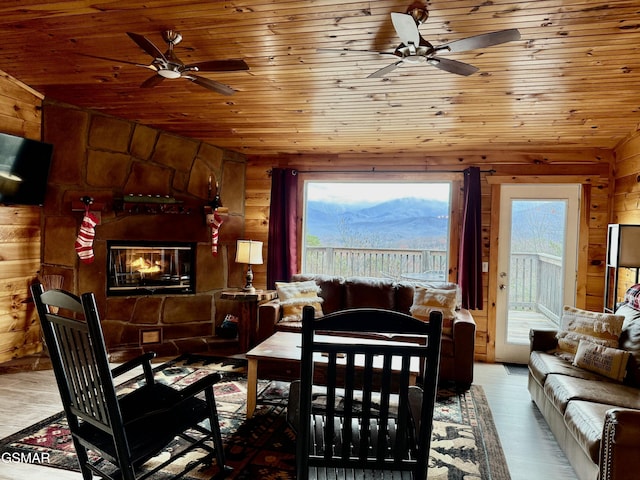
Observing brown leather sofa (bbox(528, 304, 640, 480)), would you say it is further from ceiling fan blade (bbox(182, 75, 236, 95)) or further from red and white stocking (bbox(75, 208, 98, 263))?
red and white stocking (bbox(75, 208, 98, 263))

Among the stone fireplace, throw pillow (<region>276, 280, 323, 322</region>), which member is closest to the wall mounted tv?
the stone fireplace

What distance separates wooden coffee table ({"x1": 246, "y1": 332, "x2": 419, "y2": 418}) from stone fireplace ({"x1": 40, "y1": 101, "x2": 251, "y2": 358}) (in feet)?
→ 5.33

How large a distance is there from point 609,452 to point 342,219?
5.30 meters

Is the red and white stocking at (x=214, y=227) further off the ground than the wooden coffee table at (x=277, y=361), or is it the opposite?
the red and white stocking at (x=214, y=227)

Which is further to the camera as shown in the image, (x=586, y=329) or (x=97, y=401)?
(x=586, y=329)

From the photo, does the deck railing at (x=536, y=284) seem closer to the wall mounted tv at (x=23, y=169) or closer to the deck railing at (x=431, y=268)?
the deck railing at (x=431, y=268)

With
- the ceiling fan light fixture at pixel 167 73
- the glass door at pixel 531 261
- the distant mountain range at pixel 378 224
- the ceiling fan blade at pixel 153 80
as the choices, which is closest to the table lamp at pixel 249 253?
the distant mountain range at pixel 378 224

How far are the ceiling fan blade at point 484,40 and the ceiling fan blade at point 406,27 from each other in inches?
5.8

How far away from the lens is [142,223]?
15.8 feet

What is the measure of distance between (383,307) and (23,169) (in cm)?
383

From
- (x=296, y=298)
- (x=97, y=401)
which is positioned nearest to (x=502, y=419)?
(x=296, y=298)

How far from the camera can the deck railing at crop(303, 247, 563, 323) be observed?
16.0 ft

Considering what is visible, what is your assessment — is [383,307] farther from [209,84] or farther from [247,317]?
[209,84]

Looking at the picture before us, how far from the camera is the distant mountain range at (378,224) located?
20.6 feet
